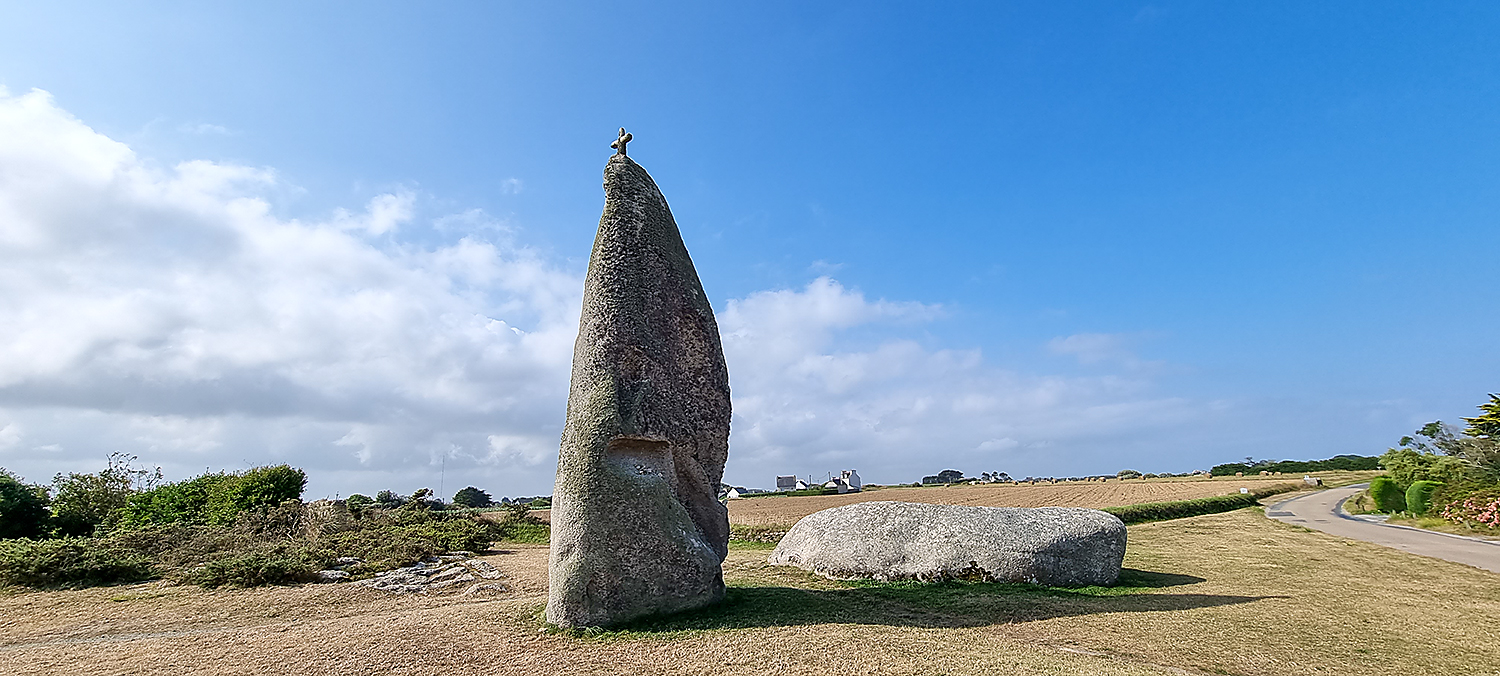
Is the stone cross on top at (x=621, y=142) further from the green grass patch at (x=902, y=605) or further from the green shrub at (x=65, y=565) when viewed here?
the green shrub at (x=65, y=565)

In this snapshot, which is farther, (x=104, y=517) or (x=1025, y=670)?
(x=104, y=517)

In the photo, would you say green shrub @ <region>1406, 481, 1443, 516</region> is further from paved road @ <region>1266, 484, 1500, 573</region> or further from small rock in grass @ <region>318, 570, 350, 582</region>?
small rock in grass @ <region>318, 570, 350, 582</region>

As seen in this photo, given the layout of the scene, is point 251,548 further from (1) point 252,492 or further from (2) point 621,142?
(2) point 621,142

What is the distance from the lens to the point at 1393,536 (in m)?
20.9

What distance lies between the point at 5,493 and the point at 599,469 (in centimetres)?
2206

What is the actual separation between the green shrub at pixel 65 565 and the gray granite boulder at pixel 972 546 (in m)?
13.3

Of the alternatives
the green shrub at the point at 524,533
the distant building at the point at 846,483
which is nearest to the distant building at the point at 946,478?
the distant building at the point at 846,483

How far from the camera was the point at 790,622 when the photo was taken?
8844 mm

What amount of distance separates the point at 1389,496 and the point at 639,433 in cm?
3343

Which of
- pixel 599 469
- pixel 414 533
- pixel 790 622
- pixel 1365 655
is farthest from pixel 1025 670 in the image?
pixel 414 533

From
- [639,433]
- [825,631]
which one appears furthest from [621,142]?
[825,631]

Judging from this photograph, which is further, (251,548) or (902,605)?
(251,548)

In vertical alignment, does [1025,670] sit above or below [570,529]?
below

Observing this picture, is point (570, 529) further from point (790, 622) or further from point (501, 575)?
point (501, 575)
